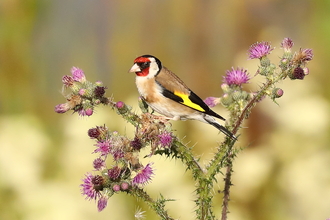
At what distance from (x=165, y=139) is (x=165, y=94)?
0.32 m

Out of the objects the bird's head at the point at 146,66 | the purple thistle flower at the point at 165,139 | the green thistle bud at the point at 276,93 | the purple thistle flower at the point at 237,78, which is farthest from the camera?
the bird's head at the point at 146,66

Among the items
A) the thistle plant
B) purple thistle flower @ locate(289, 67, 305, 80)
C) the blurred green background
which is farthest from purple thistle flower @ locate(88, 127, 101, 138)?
the blurred green background

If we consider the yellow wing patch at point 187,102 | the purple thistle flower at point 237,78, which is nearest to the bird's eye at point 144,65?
the yellow wing patch at point 187,102

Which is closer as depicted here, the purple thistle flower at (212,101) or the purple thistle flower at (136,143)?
the purple thistle flower at (136,143)

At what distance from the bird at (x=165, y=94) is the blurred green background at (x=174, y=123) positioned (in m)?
0.90

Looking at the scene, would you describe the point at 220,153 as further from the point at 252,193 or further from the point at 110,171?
the point at 252,193

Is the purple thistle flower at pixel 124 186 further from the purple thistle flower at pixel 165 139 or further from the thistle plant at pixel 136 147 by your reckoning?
the purple thistle flower at pixel 165 139

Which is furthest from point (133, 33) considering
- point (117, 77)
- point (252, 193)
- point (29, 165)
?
point (252, 193)

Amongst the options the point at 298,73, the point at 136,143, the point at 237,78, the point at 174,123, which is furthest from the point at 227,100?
the point at 174,123

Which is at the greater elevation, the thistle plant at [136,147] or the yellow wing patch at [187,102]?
the yellow wing patch at [187,102]

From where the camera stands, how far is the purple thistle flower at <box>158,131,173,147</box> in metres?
0.88

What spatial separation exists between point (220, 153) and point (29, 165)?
152 cm

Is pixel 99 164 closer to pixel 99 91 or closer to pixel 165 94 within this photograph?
pixel 99 91

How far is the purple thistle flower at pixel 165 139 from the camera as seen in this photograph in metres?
0.88
